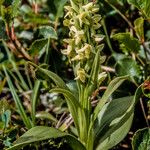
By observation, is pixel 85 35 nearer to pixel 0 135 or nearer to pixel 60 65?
pixel 0 135

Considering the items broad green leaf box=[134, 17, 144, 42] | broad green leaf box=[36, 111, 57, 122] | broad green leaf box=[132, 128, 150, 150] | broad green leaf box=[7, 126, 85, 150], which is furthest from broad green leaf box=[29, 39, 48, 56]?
broad green leaf box=[132, 128, 150, 150]

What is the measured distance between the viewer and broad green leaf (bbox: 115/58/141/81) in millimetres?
1746

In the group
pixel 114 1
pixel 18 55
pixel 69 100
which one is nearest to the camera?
pixel 69 100

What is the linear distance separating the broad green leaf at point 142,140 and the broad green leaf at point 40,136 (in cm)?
21

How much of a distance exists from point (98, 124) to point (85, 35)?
1.25ft

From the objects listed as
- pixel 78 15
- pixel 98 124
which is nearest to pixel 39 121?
pixel 98 124

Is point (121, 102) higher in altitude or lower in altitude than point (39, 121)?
higher

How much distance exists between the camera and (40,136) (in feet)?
4.32

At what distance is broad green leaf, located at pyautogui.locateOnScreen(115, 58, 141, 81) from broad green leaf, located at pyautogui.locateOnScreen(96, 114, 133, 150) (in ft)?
1.15

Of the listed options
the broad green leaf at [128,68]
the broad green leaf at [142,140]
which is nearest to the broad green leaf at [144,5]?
the broad green leaf at [128,68]

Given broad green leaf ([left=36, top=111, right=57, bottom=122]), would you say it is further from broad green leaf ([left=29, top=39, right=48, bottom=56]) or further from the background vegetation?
broad green leaf ([left=29, top=39, right=48, bottom=56])

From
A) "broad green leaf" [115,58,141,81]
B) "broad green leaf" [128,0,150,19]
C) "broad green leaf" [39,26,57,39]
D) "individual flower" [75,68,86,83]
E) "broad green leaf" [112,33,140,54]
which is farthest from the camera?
"broad green leaf" [39,26,57,39]

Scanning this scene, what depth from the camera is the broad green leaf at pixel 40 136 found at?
1.25 m

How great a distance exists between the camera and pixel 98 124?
1533 mm
